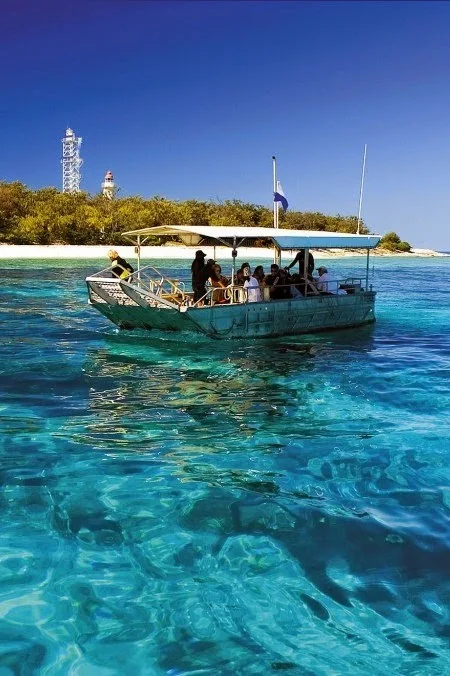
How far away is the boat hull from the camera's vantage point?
17359 mm

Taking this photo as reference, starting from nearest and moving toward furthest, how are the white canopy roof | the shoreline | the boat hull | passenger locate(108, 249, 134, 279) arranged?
the white canopy roof
the boat hull
passenger locate(108, 249, 134, 279)
the shoreline

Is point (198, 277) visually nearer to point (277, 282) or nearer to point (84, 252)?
point (277, 282)

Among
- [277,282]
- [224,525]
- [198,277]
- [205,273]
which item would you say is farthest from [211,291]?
[224,525]

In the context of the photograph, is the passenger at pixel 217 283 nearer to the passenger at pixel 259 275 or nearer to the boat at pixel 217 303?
the boat at pixel 217 303

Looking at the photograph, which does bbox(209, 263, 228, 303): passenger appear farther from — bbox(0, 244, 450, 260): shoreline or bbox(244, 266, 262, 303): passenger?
bbox(0, 244, 450, 260): shoreline

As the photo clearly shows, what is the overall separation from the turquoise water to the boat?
11.5 feet

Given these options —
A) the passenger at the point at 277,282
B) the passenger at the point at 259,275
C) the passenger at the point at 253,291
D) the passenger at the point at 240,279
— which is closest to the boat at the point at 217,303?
the passenger at the point at 253,291

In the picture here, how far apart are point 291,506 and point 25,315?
1999cm

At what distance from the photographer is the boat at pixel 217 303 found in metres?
17.2

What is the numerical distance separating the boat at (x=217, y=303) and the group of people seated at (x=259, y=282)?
15 centimetres

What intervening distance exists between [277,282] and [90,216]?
63712 millimetres

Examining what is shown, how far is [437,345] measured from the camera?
19.3 m

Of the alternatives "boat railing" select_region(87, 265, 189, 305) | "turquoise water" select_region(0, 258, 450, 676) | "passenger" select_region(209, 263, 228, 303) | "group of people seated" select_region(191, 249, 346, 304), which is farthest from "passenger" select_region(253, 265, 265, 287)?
"turquoise water" select_region(0, 258, 450, 676)

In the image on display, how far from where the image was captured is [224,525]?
681 centimetres
